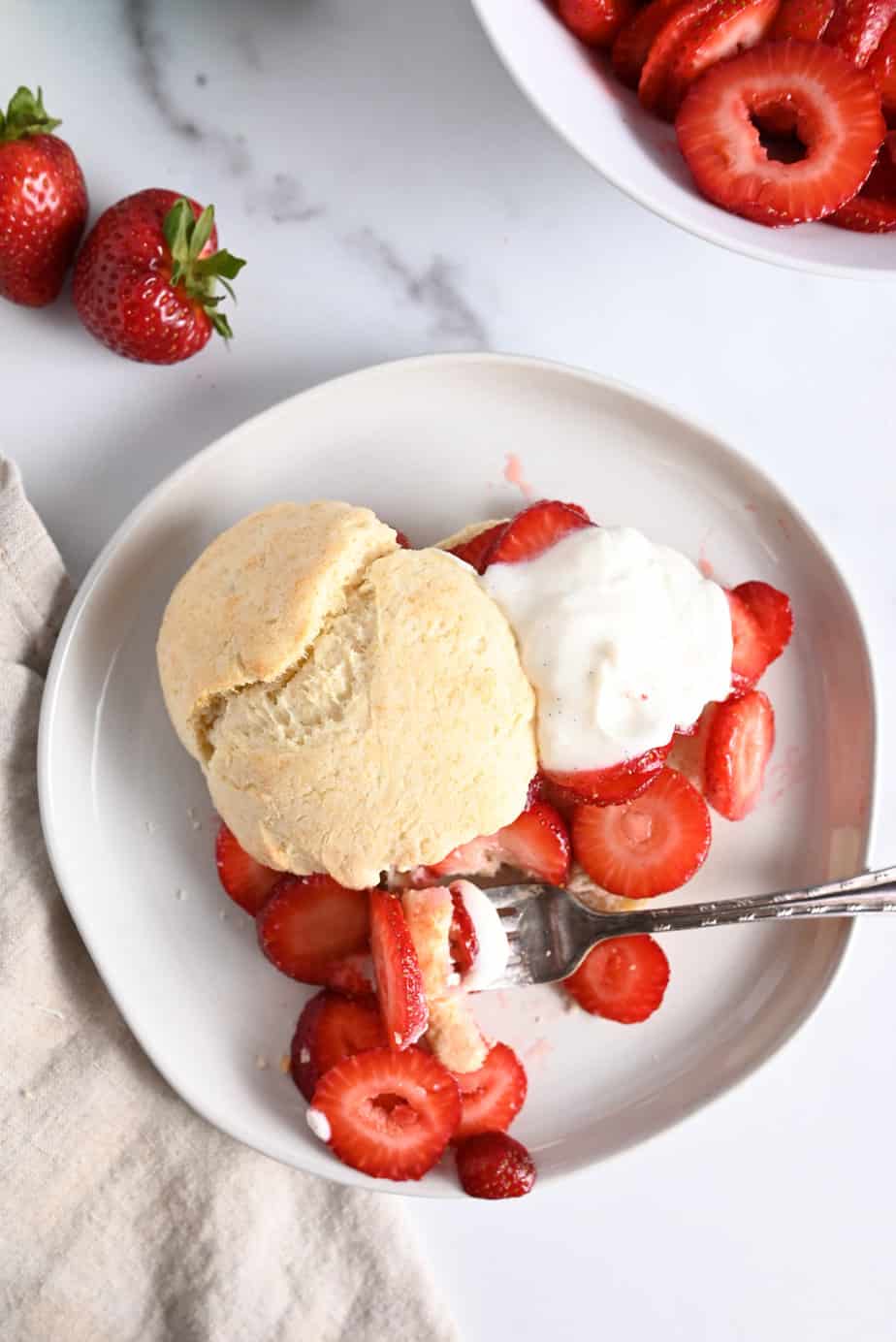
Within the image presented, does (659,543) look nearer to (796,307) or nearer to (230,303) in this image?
(796,307)

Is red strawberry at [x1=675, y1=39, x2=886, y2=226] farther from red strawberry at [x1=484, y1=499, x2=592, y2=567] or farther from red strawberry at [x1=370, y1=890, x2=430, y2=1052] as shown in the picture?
red strawberry at [x1=370, y1=890, x2=430, y2=1052]

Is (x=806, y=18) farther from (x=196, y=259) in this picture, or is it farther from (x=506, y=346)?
(x=196, y=259)

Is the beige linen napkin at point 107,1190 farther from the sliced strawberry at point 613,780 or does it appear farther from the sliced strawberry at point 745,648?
the sliced strawberry at point 745,648

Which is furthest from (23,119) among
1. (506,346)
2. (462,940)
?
(462,940)

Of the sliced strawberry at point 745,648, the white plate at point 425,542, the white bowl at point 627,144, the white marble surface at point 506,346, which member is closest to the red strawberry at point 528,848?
the white plate at point 425,542

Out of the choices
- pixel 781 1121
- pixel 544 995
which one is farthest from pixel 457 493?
pixel 781 1121
